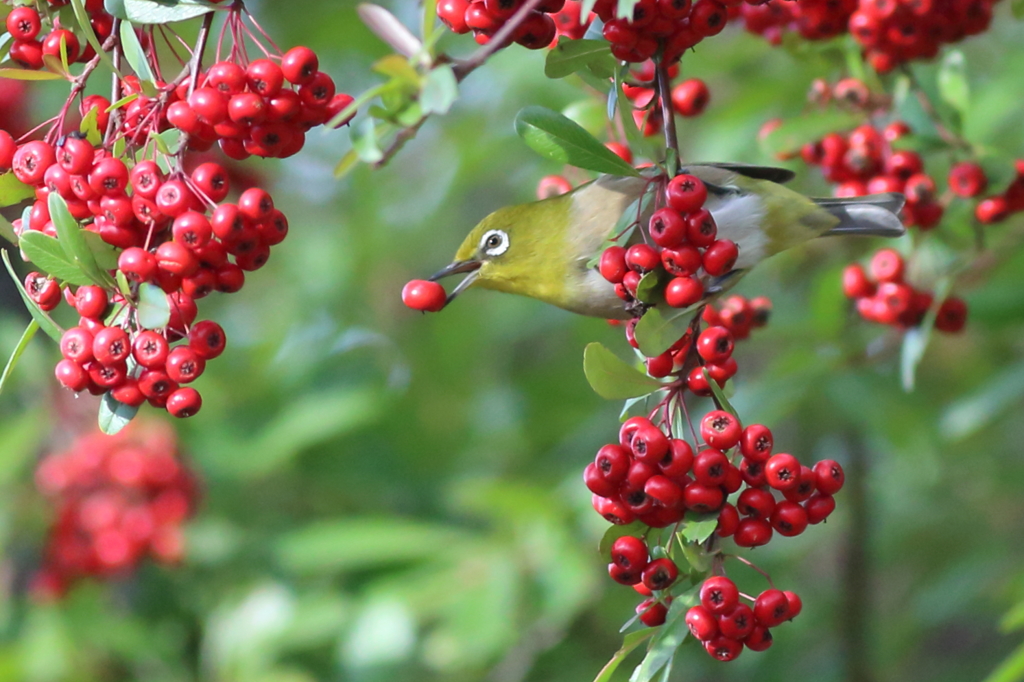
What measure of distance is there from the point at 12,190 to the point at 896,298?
7.03 ft

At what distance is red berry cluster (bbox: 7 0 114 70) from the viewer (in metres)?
1.83

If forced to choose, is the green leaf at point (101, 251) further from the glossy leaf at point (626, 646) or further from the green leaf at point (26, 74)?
the glossy leaf at point (626, 646)

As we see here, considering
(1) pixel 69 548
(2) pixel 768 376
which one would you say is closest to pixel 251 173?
(1) pixel 69 548

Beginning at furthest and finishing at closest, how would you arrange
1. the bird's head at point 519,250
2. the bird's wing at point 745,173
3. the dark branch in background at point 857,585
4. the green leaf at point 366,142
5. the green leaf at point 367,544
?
the dark branch in background at point 857,585 < the green leaf at point 367,544 < the bird's head at point 519,250 < the bird's wing at point 745,173 < the green leaf at point 366,142

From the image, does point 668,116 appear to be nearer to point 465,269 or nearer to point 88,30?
point 88,30

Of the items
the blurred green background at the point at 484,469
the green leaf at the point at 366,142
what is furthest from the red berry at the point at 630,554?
the blurred green background at the point at 484,469

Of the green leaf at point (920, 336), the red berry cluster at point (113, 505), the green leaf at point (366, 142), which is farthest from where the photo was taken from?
the red berry cluster at point (113, 505)

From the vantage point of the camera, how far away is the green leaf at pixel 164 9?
1745 millimetres

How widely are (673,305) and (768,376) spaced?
2.34 metres

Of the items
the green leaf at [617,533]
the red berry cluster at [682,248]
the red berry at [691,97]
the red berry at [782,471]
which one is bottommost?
the green leaf at [617,533]

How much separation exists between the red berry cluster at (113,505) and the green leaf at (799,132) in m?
3.44

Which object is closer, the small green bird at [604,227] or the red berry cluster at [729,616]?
the red berry cluster at [729,616]

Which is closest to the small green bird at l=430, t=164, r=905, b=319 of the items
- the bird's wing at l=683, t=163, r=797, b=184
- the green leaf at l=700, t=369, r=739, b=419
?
the bird's wing at l=683, t=163, r=797, b=184

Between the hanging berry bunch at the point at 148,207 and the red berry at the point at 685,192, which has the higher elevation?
the red berry at the point at 685,192
